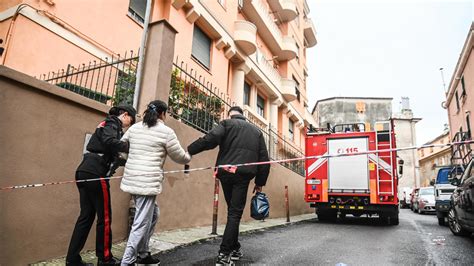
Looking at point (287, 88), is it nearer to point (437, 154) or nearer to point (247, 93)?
point (247, 93)

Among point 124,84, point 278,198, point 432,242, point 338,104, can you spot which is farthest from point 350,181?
point 338,104

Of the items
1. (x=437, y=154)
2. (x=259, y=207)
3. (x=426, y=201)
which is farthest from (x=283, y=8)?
(x=437, y=154)

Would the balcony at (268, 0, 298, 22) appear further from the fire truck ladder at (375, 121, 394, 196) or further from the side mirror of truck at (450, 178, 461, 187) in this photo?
the side mirror of truck at (450, 178, 461, 187)

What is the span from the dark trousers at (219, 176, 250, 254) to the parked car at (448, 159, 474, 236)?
165 inches

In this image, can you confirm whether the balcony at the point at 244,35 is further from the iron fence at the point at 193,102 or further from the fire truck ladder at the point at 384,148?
the fire truck ladder at the point at 384,148


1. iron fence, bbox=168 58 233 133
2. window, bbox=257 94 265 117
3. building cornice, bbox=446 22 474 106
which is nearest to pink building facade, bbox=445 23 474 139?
building cornice, bbox=446 22 474 106

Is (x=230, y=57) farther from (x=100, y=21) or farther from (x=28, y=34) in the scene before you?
(x=28, y=34)

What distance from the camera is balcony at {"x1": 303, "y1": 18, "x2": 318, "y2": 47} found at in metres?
25.7

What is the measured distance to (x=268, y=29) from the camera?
1750 cm

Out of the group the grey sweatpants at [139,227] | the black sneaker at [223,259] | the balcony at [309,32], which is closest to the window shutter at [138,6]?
the grey sweatpants at [139,227]

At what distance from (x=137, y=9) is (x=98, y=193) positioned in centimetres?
832

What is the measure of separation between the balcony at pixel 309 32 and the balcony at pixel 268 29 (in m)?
6.53

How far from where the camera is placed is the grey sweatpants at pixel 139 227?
3.05 metres

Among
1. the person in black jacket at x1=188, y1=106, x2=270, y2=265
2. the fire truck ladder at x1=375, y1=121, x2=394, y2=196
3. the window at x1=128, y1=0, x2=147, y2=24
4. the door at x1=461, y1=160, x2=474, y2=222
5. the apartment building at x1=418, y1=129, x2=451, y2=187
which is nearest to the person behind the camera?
the person in black jacket at x1=188, y1=106, x2=270, y2=265
